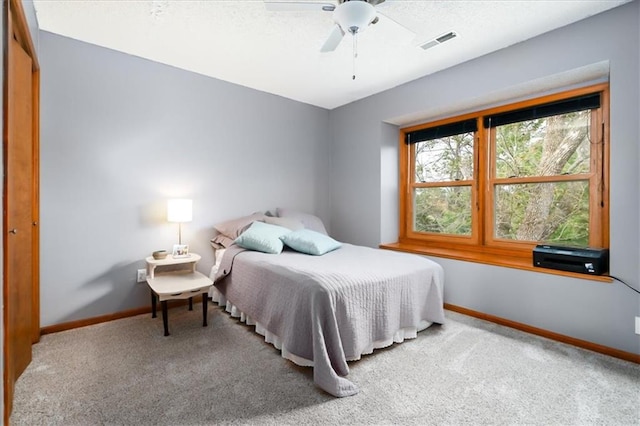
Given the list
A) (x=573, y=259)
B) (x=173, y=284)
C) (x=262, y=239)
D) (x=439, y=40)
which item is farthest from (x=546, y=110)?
(x=173, y=284)

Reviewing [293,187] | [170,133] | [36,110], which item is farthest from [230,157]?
[36,110]

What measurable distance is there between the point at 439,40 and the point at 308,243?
2087mm

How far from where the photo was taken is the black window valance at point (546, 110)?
2512 mm

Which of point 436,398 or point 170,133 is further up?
point 170,133

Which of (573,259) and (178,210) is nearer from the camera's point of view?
(573,259)

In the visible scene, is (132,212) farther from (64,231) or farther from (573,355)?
(573,355)

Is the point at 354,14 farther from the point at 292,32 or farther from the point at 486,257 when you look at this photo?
the point at 486,257

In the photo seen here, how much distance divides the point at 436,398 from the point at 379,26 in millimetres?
2608

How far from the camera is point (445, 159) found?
3584 mm

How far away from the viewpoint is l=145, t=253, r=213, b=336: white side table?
95.7 inches

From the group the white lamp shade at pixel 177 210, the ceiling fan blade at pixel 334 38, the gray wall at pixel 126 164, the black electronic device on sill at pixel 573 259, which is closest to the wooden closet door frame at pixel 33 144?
the gray wall at pixel 126 164

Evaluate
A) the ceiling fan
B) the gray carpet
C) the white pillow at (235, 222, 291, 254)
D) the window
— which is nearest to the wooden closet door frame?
the gray carpet

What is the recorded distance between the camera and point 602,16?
218cm

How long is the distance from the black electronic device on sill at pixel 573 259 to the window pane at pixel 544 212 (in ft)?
0.95
